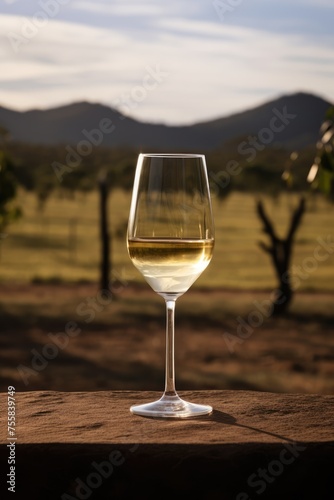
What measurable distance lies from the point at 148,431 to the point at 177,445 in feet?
0.52

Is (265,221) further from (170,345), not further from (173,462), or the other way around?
(173,462)

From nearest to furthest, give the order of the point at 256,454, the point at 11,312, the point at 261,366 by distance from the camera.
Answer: the point at 256,454 → the point at 261,366 → the point at 11,312

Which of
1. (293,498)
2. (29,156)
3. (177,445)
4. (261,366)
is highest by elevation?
(29,156)

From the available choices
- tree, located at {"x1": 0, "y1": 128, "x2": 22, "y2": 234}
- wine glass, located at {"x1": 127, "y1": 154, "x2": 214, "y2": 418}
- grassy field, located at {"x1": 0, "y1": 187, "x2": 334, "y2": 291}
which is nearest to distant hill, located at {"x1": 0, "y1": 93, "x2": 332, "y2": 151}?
grassy field, located at {"x1": 0, "y1": 187, "x2": 334, "y2": 291}

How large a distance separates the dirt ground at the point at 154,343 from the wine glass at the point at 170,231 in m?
8.63

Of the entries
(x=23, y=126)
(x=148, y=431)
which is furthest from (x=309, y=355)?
(x=23, y=126)

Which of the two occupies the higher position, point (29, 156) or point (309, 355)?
point (29, 156)

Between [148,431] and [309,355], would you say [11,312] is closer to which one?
[309,355]

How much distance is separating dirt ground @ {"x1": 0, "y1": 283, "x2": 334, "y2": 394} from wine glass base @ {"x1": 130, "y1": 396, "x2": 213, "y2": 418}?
854 centimetres

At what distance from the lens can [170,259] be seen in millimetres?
2119

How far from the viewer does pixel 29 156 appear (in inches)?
1352

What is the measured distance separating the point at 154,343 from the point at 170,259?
12734mm

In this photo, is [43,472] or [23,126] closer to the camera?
[43,472]

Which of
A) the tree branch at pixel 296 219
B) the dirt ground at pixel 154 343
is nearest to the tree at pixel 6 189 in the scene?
the dirt ground at pixel 154 343
